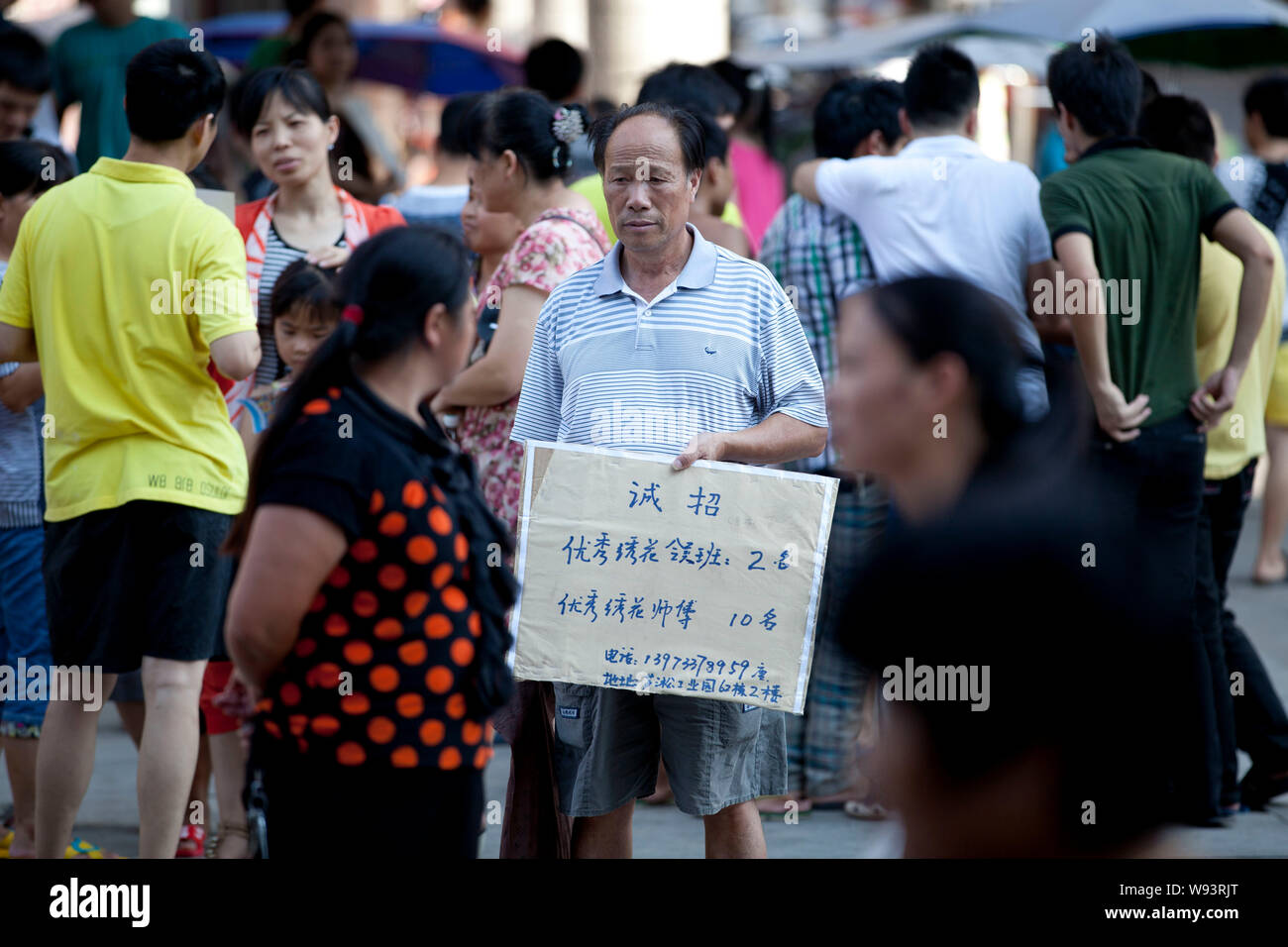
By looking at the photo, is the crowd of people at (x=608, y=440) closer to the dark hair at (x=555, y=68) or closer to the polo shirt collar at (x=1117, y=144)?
the polo shirt collar at (x=1117, y=144)

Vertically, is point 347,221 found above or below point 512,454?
above

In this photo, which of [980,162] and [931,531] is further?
[980,162]

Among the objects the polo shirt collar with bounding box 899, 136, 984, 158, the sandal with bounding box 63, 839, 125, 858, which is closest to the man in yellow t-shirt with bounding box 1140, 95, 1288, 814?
the polo shirt collar with bounding box 899, 136, 984, 158

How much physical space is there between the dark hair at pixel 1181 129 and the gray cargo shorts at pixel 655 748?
256 cm

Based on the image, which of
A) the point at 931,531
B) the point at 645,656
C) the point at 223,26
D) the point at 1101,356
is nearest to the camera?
the point at 931,531

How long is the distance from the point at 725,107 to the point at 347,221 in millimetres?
1570

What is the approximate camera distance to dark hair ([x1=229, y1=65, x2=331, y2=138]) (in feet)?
15.4

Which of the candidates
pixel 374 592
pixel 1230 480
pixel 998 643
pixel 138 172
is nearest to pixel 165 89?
pixel 138 172

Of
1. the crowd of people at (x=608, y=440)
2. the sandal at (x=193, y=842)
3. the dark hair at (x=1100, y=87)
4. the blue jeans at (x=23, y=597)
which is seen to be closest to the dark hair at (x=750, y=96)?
the crowd of people at (x=608, y=440)

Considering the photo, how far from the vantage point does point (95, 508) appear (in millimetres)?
3791

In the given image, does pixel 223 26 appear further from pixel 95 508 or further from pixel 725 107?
pixel 95 508

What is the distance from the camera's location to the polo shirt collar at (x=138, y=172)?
3.86 meters
